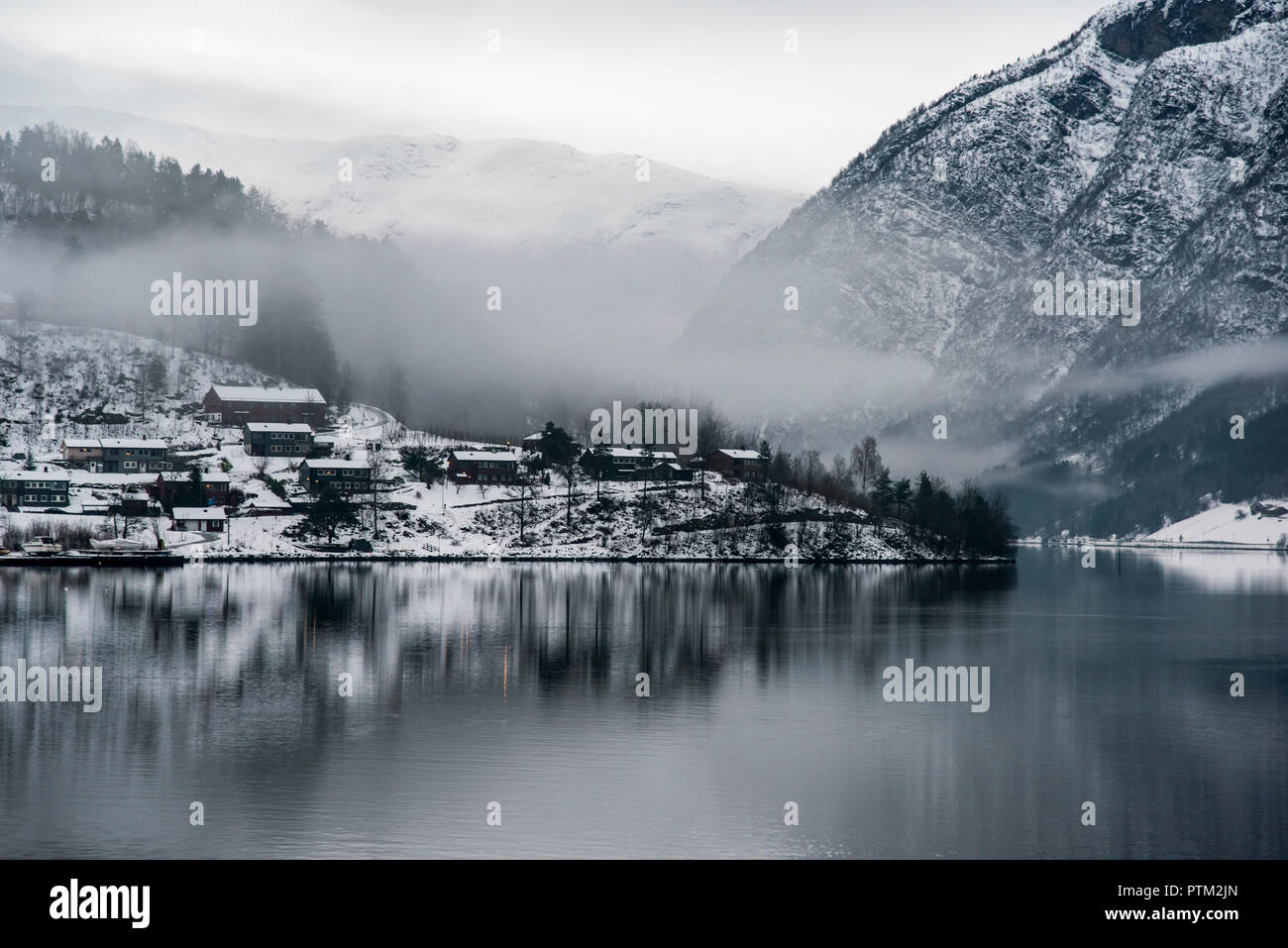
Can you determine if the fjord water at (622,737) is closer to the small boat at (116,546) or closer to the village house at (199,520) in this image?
the small boat at (116,546)

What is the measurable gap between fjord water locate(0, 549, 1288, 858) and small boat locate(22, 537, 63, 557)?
2430 inches

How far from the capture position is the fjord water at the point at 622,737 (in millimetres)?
46469

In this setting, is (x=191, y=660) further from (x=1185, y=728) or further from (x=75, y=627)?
(x=1185, y=728)

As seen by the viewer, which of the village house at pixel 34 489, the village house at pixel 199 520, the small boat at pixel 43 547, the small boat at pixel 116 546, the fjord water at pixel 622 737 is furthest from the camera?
the village house at pixel 199 520

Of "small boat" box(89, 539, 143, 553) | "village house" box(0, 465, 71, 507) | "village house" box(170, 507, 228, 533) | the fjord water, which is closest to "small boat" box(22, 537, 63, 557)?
"small boat" box(89, 539, 143, 553)

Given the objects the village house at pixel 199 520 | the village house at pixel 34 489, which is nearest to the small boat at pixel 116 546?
the village house at pixel 199 520

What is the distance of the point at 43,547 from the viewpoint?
585 ft

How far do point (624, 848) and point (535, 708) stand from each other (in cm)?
2376

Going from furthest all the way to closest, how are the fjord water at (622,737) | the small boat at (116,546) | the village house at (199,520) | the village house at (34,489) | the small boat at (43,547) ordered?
the village house at (199,520) → the village house at (34,489) → the small boat at (116,546) → the small boat at (43,547) → the fjord water at (622,737)

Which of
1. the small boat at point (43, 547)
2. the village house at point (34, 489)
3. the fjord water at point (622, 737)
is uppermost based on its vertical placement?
the village house at point (34, 489)

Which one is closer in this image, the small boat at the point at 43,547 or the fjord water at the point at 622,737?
the fjord water at the point at 622,737

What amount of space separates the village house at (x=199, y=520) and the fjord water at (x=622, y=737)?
75.5 m
